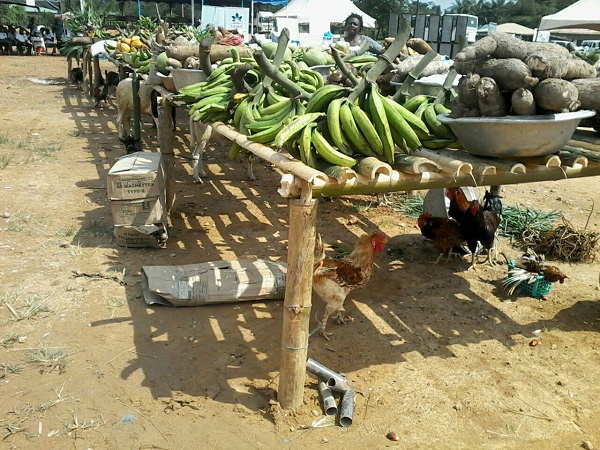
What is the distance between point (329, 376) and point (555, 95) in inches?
85.4

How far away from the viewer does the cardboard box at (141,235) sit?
548 centimetres

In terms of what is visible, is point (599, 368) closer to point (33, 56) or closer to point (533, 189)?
point (533, 189)

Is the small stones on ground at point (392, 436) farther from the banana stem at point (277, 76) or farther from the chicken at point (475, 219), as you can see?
the chicken at point (475, 219)

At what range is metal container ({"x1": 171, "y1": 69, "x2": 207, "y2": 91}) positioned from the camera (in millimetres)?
5254

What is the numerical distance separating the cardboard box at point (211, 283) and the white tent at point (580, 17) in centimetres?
1127

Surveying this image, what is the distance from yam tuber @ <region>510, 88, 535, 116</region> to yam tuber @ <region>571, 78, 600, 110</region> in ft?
1.30

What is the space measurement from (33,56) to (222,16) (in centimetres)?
1354

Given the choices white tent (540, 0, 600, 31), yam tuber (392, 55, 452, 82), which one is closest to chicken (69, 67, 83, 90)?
white tent (540, 0, 600, 31)

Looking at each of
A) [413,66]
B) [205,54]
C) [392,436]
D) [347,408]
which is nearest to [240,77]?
[205,54]

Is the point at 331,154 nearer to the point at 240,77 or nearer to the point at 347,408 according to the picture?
the point at 347,408

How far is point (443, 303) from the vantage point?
15.6ft

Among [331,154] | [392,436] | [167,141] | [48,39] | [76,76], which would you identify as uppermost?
[48,39]

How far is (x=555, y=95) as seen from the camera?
260 cm

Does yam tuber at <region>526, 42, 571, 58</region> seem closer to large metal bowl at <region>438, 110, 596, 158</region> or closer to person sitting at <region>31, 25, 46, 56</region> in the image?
large metal bowl at <region>438, 110, 596, 158</region>
